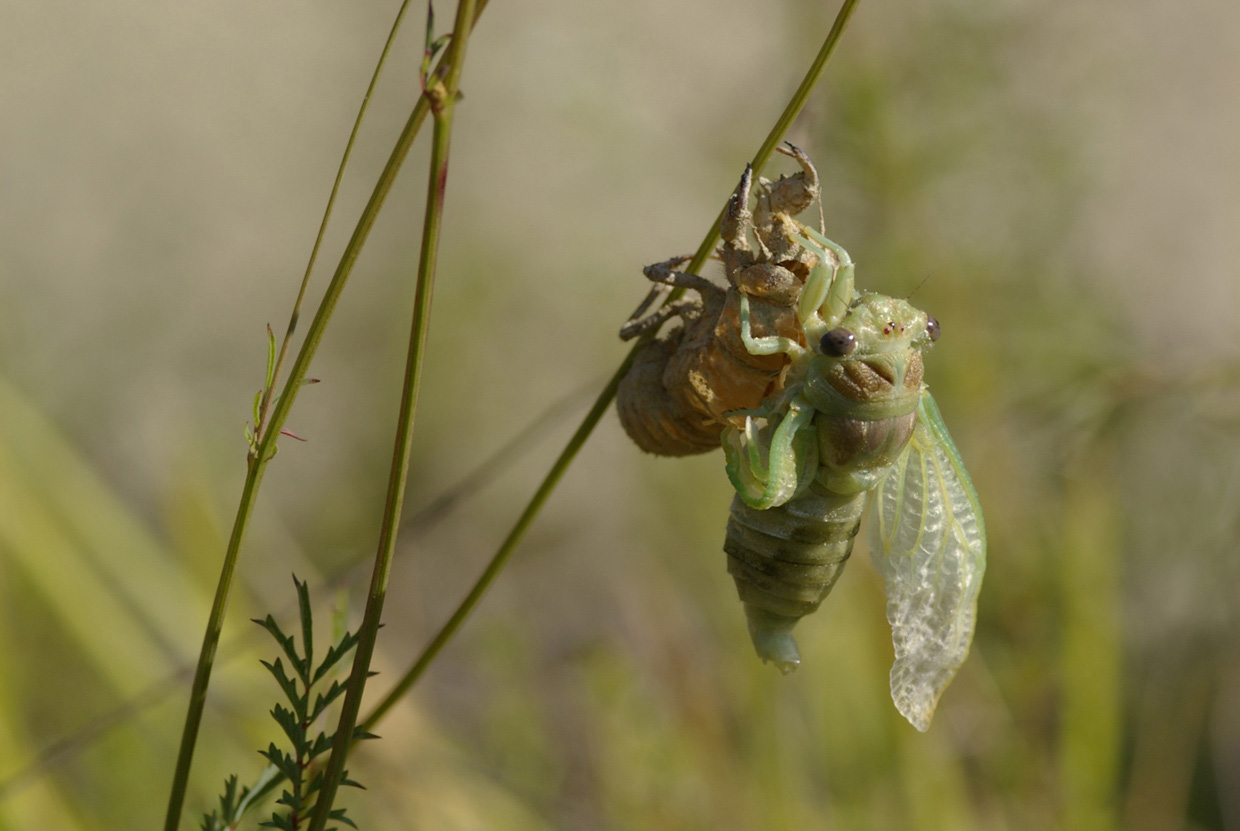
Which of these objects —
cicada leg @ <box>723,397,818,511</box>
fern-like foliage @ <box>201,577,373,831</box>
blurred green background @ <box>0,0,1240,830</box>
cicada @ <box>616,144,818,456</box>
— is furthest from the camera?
blurred green background @ <box>0,0,1240,830</box>

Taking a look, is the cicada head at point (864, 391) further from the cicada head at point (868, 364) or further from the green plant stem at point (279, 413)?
the green plant stem at point (279, 413)

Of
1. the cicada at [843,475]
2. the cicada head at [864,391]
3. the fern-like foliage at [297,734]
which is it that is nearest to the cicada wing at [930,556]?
the cicada at [843,475]

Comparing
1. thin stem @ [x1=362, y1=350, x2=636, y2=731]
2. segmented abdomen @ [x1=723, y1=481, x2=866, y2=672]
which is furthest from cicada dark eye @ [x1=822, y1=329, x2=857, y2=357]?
thin stem @ [x1=362, y1=350, x2=636, y2=731]

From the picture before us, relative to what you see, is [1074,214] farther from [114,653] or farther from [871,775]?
[114,653]

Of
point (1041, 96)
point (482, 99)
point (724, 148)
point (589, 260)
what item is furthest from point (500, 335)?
point (1041, 96)

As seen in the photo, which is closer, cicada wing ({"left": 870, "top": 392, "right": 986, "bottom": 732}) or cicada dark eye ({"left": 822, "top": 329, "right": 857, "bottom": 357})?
cicada dark eye ({"left": 822, "top": 329, "right": 857, "bottom": 357})

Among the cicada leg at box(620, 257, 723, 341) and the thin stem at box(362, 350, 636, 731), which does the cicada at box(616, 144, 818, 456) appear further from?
the thin stem at box(362, 350, 636, 731)

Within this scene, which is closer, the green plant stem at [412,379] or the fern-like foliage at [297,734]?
the green plant stem at [412,379]
